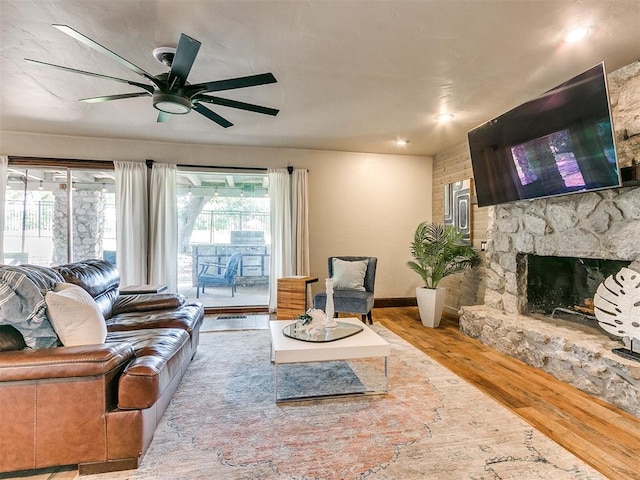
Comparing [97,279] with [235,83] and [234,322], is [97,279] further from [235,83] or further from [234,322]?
[235,83]

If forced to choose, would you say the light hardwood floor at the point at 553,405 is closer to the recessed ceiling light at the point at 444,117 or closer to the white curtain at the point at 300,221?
the white curtain at the point at 300,221

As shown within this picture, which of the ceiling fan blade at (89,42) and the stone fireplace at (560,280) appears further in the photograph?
the stone fireplace at (560,280)

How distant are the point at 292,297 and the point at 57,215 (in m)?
3.57

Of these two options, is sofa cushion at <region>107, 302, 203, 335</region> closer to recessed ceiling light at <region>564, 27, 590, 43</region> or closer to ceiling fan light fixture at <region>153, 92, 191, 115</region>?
ceiling fan light fixture at <region>153, 92, 191, 115</region>

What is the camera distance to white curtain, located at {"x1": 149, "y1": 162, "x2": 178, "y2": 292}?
497 centimetres

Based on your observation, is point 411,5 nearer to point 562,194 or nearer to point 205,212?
point 562,194

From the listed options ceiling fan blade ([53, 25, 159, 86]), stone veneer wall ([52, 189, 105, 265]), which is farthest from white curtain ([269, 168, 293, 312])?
ceiling fan blade ([53, 25, 159, 86])

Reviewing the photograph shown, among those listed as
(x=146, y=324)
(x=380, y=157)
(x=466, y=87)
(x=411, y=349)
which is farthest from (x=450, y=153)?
(x=146, y=324)

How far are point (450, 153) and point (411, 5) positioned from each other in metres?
3.68

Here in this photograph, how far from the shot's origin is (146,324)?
2.84 meters

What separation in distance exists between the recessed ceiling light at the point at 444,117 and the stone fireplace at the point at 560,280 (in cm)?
118

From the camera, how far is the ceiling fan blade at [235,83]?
7.25 ft

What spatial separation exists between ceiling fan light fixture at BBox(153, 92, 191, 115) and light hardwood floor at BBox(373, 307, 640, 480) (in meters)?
3.11

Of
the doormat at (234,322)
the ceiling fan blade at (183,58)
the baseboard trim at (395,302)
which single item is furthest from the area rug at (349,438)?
the baseboard trim at (395,302)
